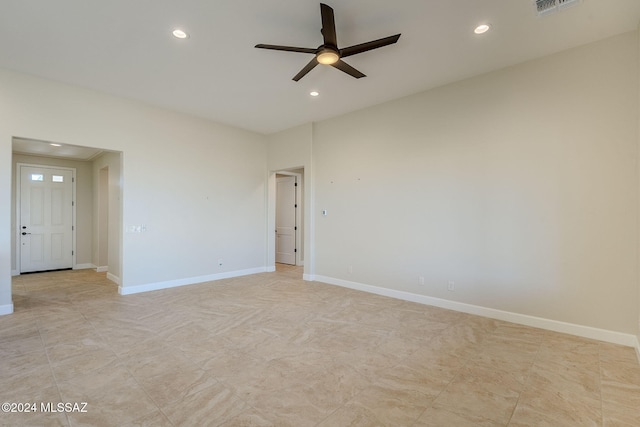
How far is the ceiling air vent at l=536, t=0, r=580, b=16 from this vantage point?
2.55 m

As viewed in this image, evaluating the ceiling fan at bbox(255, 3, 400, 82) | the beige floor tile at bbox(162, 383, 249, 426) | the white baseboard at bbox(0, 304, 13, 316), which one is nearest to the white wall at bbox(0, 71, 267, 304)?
the white baseboard at bbox(0, 304, 13, 316)

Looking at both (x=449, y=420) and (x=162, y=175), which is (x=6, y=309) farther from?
(x=449, y=420)

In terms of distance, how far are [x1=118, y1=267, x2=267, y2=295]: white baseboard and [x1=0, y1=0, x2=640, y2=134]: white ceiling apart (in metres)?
3.17

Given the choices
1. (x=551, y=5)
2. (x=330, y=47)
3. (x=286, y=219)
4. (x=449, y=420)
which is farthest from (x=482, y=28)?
(x=286, y=219)

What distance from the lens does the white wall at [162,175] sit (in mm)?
3961

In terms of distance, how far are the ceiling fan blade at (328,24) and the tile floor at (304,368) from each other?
2.93 metres

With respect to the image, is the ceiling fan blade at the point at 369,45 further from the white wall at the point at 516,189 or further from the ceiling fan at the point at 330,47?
the white wall at the point at 516,189

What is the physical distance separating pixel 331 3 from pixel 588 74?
292 cm

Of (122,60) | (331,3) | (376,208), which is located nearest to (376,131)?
(376,208)

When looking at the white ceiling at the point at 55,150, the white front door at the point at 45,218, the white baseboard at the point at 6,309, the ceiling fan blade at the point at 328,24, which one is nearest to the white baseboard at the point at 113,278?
the white baseboard at the point at 6,309

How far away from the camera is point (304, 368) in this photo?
2.56 metres

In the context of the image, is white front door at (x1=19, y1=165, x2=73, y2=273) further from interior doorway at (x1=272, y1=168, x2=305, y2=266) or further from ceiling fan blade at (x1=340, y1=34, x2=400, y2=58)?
ceiling fan blade at (x1=340, y1=34, x2=400, y2=58)

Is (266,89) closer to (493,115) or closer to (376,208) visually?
(376,208)

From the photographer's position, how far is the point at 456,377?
2.42 meters
